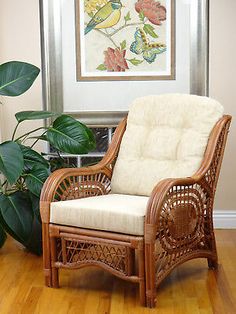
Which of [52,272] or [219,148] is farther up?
[219,148]

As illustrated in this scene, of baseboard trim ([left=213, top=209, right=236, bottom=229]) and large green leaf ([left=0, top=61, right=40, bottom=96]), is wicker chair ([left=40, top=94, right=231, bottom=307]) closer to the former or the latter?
large green leaf ([left=0, top=61, right=40, bottom=96])

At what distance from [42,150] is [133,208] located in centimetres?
153

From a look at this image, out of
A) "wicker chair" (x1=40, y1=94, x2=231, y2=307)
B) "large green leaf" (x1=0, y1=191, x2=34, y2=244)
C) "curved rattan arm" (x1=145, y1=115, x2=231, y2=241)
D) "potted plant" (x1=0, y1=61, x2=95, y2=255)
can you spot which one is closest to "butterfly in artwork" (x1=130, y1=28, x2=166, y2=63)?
"wicker chair" (x1=40, y1=94, x2=231, y2=307)

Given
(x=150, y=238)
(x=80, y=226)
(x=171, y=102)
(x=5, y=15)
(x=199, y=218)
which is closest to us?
(x=150, y=238)

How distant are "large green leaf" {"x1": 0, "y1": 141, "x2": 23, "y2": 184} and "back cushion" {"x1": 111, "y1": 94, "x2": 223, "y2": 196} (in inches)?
21.9

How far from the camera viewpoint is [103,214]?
2.72 metres

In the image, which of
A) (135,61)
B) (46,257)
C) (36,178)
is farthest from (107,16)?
(46,257)

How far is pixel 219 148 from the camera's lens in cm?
313

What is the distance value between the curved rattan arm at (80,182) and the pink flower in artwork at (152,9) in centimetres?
90

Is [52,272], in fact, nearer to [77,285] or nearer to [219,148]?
[77,285]

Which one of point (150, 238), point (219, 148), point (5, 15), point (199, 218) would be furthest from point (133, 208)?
point (5, 15)

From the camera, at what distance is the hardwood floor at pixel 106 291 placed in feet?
8.64

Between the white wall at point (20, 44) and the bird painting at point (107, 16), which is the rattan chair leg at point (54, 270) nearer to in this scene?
the white wall at point (20, 44)

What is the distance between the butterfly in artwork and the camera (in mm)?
3936
